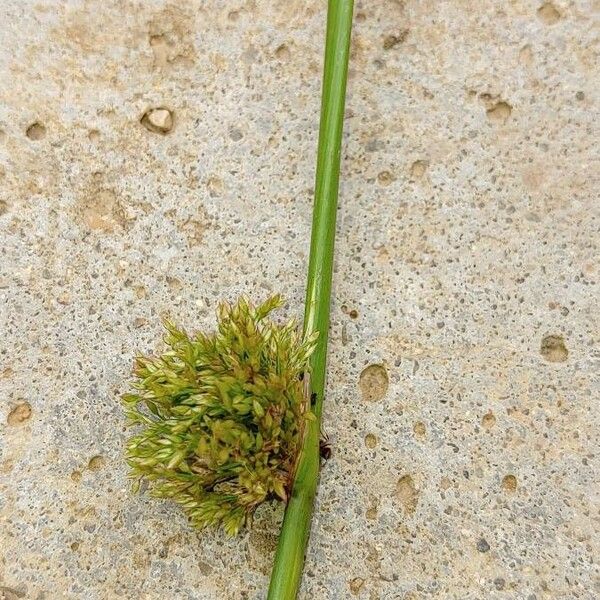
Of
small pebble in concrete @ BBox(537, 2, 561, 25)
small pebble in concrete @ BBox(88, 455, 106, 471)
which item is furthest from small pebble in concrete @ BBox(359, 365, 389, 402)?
small pebble in concrete @ BBox(537, 2, 561, 25)

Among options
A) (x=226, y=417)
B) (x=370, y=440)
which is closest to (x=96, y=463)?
(x=226, y=417)

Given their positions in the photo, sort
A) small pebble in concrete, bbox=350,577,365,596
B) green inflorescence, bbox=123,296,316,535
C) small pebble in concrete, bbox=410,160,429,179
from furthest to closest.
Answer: small pebble in concrete, bbox=410,160,429,179 → small pebble in concrete, bbox=350,577,365,596 → green inflorescence, bbox=123,296,316,535

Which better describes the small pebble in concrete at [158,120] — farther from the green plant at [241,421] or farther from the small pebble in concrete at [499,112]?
the small pebble in concrete at [499,112]

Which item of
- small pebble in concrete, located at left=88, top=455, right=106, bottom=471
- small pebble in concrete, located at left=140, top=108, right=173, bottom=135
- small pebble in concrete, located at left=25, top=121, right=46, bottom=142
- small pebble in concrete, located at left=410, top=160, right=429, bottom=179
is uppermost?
small pebble in concrete, located at left=140, top=108, right=173, bottom=135

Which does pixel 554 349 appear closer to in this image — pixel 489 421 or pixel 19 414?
pixel 489 421

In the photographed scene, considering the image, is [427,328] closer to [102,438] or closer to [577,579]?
[577,579]

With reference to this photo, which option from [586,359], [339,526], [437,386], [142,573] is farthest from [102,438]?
[586,359]

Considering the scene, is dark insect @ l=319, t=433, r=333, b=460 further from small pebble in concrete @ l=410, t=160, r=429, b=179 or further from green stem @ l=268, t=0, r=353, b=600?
small pebble in concrete @ l=410, t=160, r=429, b=179

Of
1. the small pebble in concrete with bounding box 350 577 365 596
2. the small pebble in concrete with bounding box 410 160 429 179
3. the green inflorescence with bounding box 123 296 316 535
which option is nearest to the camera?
the green inflorescence with bounding box 123 296 316 535
